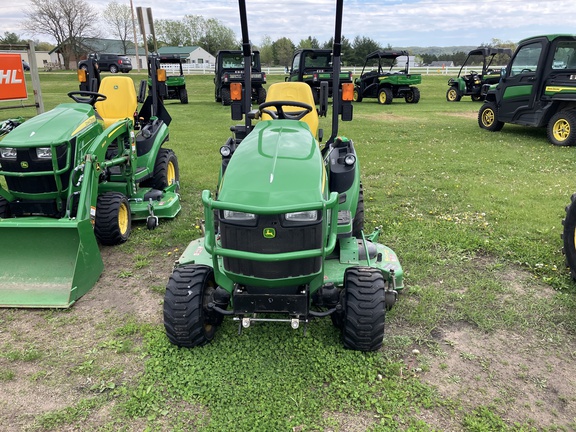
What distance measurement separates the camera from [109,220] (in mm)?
4766

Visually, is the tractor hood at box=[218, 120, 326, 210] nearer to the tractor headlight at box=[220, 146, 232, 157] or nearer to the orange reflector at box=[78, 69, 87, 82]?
the tractor headlight at box=[220, 146, 232, 157]

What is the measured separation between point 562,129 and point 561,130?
0.03 metres

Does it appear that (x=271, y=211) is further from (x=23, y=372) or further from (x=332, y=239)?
(x=23, y=372)

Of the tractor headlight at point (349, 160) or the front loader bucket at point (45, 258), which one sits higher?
the tractor headlight at point (349, 160)

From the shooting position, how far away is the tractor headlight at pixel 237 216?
8.91 feet

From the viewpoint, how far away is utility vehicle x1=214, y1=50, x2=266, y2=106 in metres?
17.5

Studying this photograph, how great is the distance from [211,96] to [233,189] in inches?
870

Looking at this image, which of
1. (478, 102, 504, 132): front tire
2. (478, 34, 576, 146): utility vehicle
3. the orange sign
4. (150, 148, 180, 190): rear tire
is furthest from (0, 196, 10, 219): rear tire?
(478, 102, 504, 132): front tire

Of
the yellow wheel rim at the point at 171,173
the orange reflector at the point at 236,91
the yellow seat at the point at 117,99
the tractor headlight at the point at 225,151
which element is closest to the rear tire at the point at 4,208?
the yellow seat at the point at 117,99

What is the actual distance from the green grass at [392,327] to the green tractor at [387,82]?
11772 mm

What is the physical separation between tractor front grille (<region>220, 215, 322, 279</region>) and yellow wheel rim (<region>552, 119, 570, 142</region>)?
915cm

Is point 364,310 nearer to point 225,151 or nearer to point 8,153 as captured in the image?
point 225,151

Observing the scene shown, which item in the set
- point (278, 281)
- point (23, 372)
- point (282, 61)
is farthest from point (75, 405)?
point (282, 61)

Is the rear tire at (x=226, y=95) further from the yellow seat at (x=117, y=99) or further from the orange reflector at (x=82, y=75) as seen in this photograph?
the yellow seat at (x=117, y=99)
